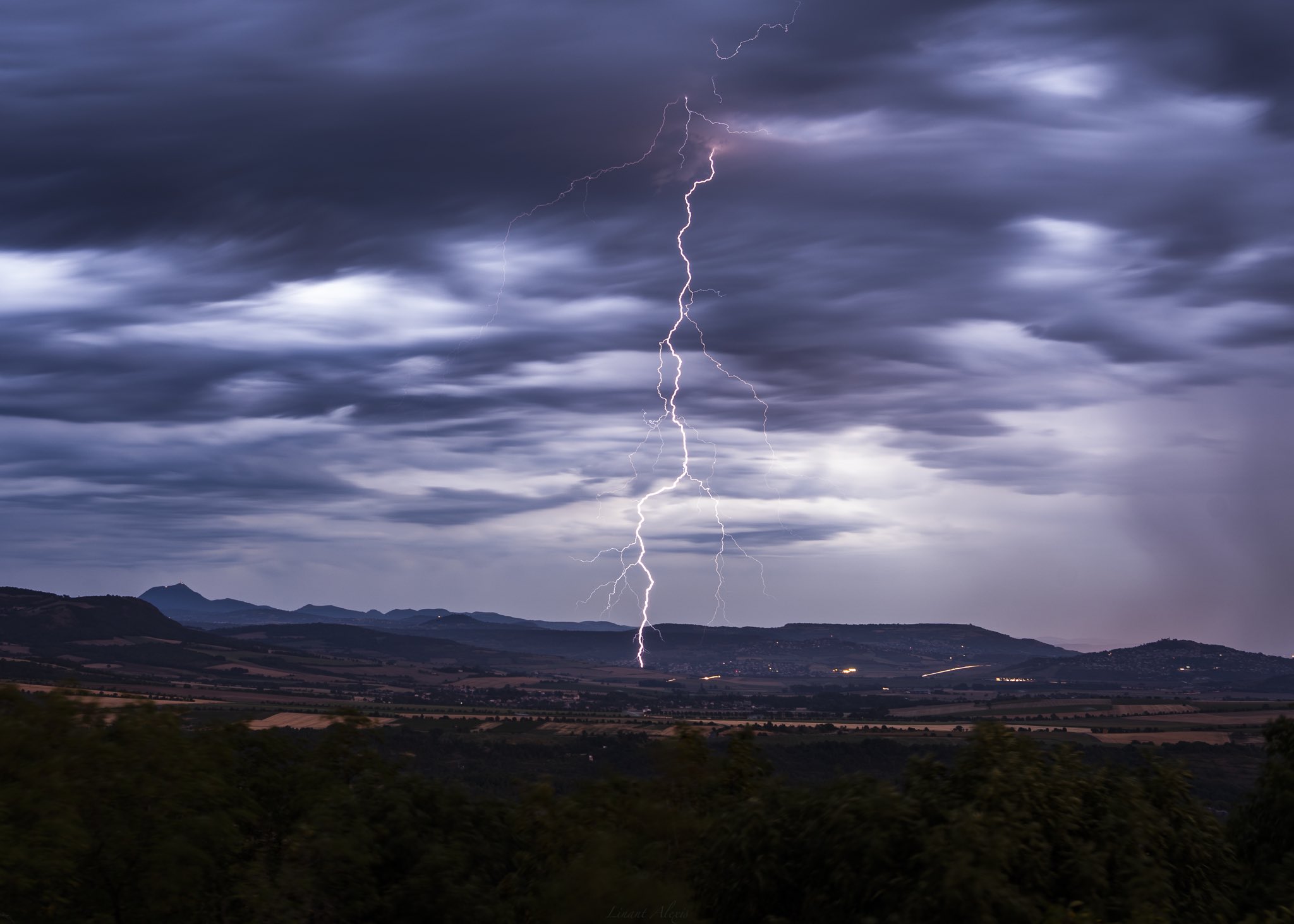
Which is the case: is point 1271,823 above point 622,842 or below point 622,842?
above

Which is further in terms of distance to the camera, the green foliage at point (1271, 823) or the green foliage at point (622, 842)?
the green foliage at point (1271, 823)

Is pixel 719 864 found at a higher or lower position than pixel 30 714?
lower

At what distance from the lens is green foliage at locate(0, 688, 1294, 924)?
17.8 metres

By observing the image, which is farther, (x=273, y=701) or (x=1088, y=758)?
(x=273, y=701)

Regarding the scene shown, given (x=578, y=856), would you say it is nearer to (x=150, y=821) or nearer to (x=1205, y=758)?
(x=150, y=821)

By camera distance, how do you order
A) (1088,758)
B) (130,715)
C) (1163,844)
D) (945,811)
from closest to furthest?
(945,811), (1163,844), (130,715), (1088,758)

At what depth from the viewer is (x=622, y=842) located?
21.7m

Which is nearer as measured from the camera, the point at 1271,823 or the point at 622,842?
the point at 622,842

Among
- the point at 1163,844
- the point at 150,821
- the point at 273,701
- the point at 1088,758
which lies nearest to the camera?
the point at 1163,844

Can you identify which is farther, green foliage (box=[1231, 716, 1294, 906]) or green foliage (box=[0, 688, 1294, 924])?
green foliage (box=[1231, 716, 1294, 906])

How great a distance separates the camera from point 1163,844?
19.8m

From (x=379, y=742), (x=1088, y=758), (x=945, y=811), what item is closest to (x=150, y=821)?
(x=379, y=742)

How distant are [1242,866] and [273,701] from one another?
16942cm

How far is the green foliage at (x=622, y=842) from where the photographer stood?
17750 mm
